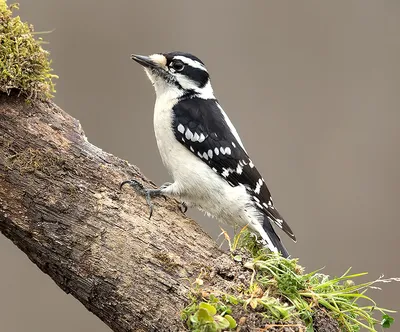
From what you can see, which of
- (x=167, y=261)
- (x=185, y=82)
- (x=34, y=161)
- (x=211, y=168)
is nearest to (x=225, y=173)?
(x=211, y=168)

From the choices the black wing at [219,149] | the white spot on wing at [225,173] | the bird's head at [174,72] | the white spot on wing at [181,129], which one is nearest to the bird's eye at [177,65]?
the bird's head at [174,72]

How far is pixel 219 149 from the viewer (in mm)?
3023

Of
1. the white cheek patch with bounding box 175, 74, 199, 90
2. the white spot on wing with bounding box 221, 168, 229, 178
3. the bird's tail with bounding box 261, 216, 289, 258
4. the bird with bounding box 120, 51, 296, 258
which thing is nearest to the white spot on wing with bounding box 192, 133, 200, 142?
the bird with bounding box 120, 51, 296, 258

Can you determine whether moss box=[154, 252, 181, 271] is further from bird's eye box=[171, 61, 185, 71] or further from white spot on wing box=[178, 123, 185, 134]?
bird's eye box=[171, 61, 185, 71]

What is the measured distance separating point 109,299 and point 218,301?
397 millimetres

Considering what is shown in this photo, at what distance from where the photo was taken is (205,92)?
3.32 meters

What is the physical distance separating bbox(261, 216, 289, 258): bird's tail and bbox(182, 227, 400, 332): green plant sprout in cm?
28

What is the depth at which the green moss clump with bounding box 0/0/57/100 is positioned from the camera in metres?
2.46

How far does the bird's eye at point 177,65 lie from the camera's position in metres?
3.21

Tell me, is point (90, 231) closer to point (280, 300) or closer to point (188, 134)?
point (280, 300)

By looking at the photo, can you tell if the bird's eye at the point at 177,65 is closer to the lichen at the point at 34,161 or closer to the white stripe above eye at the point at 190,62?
the white stripe above eye at the point at 190,62

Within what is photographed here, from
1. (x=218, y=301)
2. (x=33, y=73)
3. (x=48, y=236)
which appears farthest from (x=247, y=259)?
(x=33, y=73)

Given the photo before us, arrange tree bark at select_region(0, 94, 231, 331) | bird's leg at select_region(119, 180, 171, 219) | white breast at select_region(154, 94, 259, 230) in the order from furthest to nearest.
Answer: white breast at select_region(154, 94, 259, 230) < bird's leg at select_region(119, 180, 171, 219) < tree bark at select_region(0, 94, 231, 331)

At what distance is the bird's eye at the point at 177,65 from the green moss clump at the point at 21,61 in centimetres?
80
